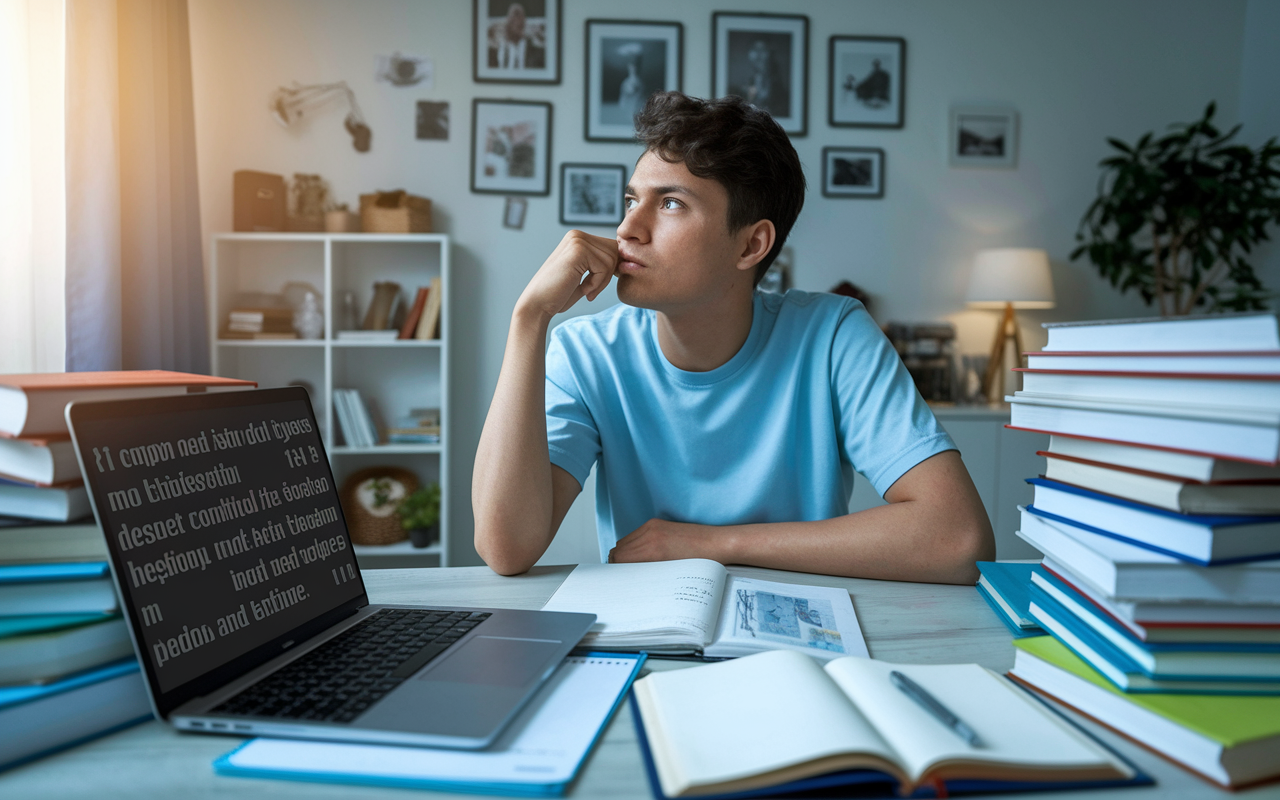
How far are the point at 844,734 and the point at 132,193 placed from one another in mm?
2834

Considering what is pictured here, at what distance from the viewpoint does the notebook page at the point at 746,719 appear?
18.2 inches

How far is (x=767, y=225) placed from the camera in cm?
140

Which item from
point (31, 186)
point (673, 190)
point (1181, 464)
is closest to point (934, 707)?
point (1181, 464)

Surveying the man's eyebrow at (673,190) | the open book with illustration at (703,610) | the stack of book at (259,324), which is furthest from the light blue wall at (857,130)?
the open book with illustration at (703,610)

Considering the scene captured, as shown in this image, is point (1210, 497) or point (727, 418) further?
point (727, 418)

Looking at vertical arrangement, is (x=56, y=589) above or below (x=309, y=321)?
below

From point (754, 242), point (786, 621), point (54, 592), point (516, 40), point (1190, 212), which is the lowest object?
point (786, 621)

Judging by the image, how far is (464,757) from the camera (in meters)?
0.49

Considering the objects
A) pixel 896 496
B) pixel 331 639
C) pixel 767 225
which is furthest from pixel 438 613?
pixel 767 225

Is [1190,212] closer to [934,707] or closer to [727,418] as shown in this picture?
[727,418]

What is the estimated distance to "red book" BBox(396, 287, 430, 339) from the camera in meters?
3.12

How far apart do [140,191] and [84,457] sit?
245 cm

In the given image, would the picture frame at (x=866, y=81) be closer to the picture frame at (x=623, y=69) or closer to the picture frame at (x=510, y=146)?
the picture frame at (x=623, y=69)

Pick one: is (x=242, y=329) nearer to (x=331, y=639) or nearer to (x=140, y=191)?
(x=140, y=191)
